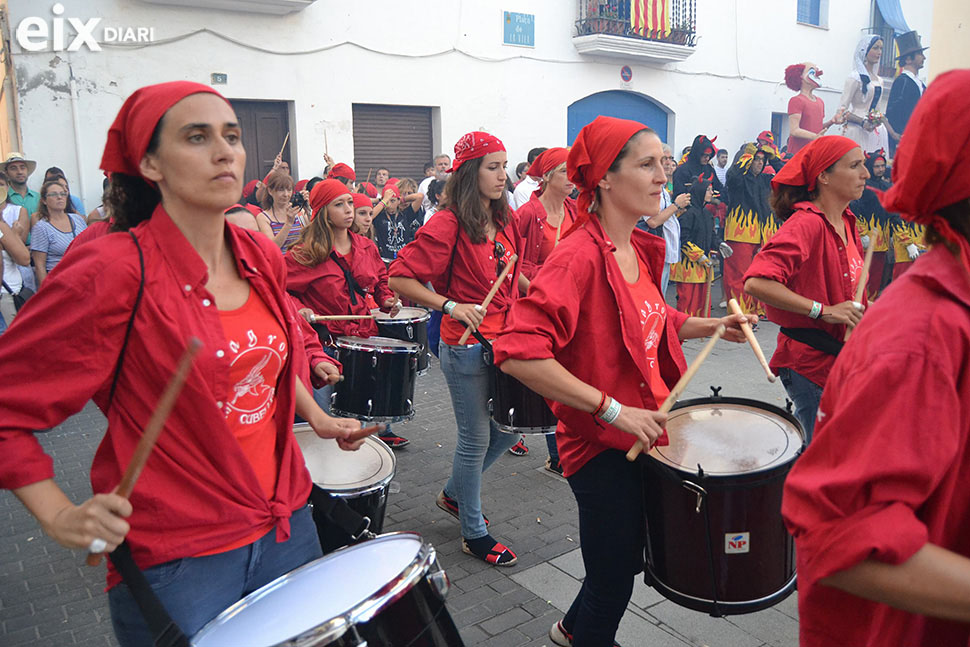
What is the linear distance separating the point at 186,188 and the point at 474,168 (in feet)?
8.61

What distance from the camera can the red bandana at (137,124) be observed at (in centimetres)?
200

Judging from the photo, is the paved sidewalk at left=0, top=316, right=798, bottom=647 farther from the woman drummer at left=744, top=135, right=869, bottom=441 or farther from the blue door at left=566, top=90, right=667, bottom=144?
the blue door at left=566, top=90, right=667, bottom=144

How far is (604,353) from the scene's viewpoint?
276 centimetres

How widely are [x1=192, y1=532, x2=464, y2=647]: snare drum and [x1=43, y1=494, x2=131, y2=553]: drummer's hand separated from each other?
14.8 inches

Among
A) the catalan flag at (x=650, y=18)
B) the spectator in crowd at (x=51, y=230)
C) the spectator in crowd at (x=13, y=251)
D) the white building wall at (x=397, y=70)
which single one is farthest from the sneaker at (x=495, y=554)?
the catalan flag at (x=650, y=18)

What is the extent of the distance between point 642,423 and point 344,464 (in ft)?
4.81

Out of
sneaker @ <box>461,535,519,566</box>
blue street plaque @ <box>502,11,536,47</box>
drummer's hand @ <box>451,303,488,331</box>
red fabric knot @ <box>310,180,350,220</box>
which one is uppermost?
blue street plaque @ <box>502,11,536,47</box>

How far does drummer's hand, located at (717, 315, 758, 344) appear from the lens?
305cm

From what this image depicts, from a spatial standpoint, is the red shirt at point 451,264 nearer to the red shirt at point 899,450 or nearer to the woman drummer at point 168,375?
the woman drummer at point 168,375

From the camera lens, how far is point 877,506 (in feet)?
4.20

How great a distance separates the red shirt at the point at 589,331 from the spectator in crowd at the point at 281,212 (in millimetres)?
5542

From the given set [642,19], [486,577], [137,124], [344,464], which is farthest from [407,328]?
[642,19]

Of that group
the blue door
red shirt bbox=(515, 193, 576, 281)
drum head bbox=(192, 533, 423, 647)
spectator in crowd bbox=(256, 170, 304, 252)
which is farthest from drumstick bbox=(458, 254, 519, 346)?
the blue door

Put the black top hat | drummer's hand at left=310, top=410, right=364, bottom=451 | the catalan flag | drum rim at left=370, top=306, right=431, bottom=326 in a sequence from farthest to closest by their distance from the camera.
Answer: the black top hat → the catalan flag → drum rim at left=370, top=306, right=431, bottom=326 → drummer's hand at left=310, top=410, right=364, bottom=451
